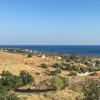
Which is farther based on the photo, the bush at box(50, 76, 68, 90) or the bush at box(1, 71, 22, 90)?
the bush at box(1, 71, 22, 90)

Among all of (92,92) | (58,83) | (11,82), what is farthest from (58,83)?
(92,92)

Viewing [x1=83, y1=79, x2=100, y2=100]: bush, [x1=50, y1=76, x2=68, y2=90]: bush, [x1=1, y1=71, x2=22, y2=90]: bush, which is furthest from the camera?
[x1=1, y1=71, x2=22, y2=90]: bush

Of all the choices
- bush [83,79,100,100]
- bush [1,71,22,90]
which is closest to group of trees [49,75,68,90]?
bush [1,71,22,90]

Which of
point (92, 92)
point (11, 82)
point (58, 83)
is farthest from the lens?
point (11, 82)

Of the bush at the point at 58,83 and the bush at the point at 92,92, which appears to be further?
the bush at the point at 58,83

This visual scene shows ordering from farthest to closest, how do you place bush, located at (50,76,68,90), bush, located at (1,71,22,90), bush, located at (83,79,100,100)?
bush, located at (1,71,22,90) → bush, located at (50,76,68,90) → bush, located at (83,79,100,100)

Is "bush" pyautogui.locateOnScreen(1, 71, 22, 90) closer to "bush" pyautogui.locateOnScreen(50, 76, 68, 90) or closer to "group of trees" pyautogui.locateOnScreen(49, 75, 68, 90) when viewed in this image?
"group of trees" pyautogui.locateOnScreen(49, 75, 68, 90)

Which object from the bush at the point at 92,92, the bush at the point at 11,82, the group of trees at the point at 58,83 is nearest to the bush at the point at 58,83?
the group of trees at the point at 58,83

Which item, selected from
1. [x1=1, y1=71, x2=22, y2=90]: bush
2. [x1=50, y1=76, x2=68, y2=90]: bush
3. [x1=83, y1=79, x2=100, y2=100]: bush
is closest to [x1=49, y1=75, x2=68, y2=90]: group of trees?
[x1=50, y1=76, x2=68, y2=90]: bush

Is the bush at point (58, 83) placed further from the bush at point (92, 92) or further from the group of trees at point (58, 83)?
the bush at point (92, 92)

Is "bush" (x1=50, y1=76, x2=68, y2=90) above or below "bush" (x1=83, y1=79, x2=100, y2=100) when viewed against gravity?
below

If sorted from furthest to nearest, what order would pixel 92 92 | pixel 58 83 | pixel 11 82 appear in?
pixel 11 82
pixel 58 83
pixel 92 92

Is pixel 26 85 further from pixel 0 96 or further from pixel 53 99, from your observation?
pixel 0 96

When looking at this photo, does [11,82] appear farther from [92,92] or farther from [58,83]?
[92,92]
